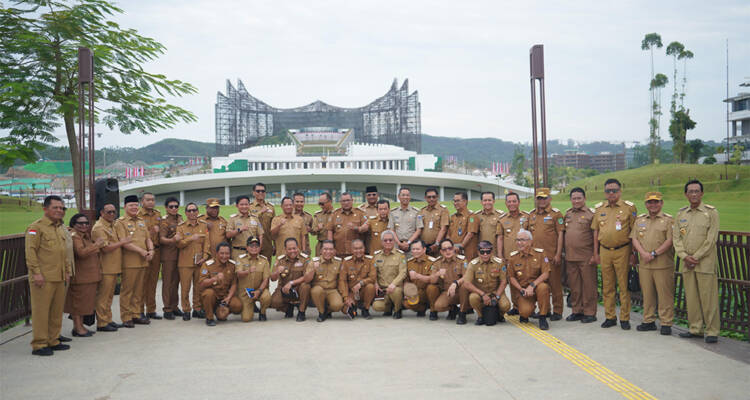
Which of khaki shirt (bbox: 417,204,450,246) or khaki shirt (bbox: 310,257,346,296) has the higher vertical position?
khaki shirt (bbox: 417,204,450,246)

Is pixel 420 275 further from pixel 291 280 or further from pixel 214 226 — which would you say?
pixel 214 226

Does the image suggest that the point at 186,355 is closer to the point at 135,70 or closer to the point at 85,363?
the point at 85,363

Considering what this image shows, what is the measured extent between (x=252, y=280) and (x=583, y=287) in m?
4.21

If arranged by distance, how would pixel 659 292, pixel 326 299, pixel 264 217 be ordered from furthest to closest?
pixel 264 217, pixel 326 299, pixel 659 292

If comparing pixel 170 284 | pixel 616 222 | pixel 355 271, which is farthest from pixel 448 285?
pixel 170 284

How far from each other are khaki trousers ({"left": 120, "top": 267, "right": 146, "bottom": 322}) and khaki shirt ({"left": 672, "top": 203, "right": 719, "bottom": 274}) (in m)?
6.33

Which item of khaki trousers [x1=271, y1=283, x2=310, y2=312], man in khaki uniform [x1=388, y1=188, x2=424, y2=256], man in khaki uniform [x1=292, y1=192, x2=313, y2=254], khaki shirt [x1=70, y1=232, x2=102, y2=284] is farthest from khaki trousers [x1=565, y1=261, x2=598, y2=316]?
khaki shirt [x1=70, y1=232, x2=102, y2=284]

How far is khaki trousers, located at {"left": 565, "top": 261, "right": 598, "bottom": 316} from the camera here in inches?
259

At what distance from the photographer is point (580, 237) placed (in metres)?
6.76

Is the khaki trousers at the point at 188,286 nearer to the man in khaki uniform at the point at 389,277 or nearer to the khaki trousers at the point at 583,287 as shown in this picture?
the man in khaki uniform at the point at 389,277

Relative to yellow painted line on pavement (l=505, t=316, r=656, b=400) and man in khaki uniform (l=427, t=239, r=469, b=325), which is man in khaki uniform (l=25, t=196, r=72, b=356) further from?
yellow painted line on pavement (l=505, t=316, r=656, b=400)

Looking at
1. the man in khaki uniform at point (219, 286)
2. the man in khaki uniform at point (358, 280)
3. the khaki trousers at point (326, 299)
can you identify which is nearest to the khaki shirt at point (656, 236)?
the man in khaki uniform at point (358, 280)

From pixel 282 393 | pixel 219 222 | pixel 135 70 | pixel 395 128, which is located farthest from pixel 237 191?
pixel 282 393

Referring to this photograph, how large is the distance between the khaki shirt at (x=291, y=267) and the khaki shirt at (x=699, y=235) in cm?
440
